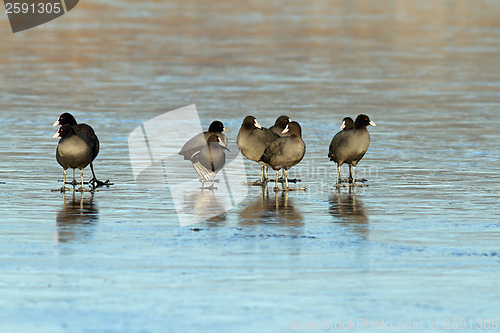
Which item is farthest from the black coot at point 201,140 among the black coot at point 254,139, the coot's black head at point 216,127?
the black coot at point 254,139

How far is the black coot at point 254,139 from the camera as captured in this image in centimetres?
1353

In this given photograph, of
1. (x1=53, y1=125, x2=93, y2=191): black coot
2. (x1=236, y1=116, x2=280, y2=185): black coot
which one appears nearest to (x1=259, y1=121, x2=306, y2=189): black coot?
(x1=236, y1=116, x2=280, y2=185): black coot

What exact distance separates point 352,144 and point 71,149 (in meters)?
4.26

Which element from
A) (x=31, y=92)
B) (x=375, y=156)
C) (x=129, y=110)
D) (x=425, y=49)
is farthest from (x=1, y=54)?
(x=375, y=156)

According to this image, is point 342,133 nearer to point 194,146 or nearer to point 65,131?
point 194,146

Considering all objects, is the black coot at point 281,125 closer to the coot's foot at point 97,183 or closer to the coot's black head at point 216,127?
the coot's black head at point 216,127

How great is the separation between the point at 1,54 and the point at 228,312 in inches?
1179

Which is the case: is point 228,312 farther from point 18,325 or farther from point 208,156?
point 208,156

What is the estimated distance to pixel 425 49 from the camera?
123 ft

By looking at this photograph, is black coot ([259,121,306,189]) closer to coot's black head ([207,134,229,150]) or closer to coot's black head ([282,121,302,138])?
coot's black head ([282,121,302,138])

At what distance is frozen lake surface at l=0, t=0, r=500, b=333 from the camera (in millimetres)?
7453

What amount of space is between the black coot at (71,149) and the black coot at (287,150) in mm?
2734

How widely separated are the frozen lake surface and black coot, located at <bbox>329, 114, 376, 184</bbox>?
1.69 ft

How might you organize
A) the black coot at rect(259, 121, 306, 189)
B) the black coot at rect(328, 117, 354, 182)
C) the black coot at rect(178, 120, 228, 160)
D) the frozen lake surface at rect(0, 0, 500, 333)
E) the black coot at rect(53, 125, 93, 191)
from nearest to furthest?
1. the frozen lake surface at rect(0, 0, 500, 333)
2. the black coot at rect(53, 125, 93, 191)
3. the black coot at rect(259, 121, 306, 189)
4. the black coot at rect(178, 120, 228, 160)
5. the black coot at rect(328, 117, 354, 182)
